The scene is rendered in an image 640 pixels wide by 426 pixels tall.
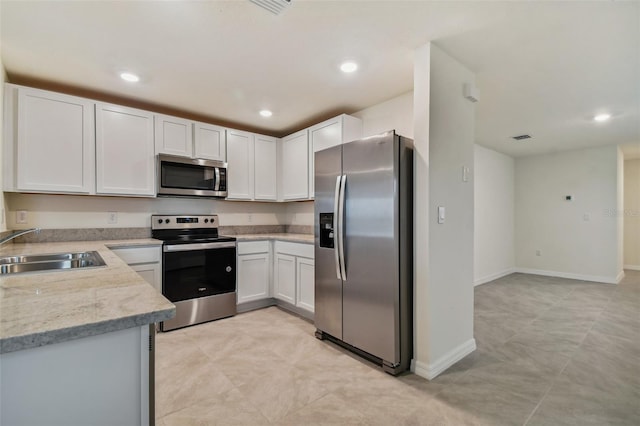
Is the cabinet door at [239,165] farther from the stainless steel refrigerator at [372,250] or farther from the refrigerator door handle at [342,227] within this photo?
the refrigerator door handle at [342,227]

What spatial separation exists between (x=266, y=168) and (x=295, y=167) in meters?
0.46

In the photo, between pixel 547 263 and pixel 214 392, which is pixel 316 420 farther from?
pixel 547 263

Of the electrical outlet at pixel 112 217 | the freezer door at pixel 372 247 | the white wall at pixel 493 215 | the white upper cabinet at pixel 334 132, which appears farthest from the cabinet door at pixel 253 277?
the white wall at pixel 493 215

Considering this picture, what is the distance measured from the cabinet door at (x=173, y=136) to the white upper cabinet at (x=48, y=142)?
0.58m

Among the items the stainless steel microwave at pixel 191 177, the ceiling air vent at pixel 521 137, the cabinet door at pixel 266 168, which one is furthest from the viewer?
the ceiling air vent at pixel 521 137

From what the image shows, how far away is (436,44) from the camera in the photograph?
7.17 feet

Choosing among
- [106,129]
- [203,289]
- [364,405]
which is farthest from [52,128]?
[364,405]

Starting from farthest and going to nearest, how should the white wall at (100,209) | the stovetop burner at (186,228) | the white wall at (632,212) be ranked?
the white wall at (632,212) < the stovetop burner at (186,228) < the white wall at (100,209)

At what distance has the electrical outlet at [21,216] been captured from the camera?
2775 mm

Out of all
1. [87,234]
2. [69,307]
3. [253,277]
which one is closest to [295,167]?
[253,277]

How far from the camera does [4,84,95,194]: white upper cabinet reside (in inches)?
99.7

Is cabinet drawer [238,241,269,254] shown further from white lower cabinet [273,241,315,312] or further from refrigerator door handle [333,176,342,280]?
refrigerator door handle [333,176,342,280]

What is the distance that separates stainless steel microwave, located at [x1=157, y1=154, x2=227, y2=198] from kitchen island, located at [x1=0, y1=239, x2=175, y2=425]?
2.43m

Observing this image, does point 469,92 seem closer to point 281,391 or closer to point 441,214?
point 441,214
